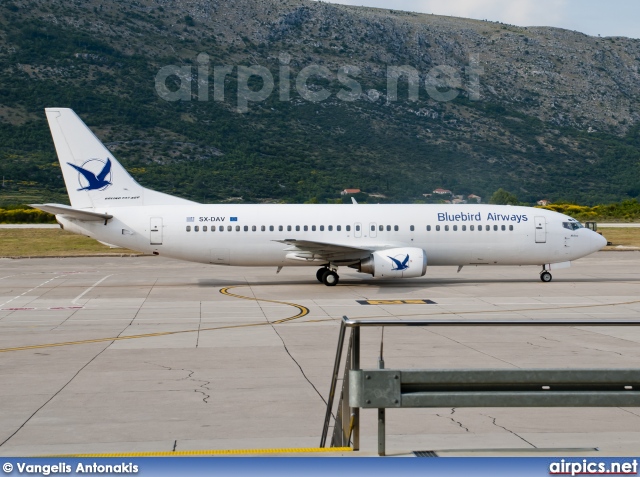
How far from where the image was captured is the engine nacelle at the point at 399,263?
110 ft

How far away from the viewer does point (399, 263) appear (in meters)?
33.4

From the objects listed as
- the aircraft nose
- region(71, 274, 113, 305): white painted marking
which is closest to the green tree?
the aircraft nose

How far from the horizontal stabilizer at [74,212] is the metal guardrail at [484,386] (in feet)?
92.8

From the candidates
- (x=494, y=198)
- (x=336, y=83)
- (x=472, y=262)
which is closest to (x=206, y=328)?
(x=472, y=262)

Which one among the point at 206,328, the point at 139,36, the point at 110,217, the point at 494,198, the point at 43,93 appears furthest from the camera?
the point at 139,36

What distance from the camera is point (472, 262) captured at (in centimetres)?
3631

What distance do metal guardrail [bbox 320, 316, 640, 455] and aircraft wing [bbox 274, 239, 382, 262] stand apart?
83.4 feet

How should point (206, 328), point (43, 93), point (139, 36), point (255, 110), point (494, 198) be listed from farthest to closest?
1. point (139, 36)
2. point (255, 110)
3. point (43, 93)
4. point (494, 198)
5. point (206, 328)

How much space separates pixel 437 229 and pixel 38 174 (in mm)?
86707

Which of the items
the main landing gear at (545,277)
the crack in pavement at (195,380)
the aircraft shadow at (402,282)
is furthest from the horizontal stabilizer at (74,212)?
the crack in pavement at (195,380)

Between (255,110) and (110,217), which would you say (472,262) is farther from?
(255,110)

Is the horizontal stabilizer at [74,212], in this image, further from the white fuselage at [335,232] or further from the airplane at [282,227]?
the white fuselage at [335,232]

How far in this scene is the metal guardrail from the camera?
7387 millimetres

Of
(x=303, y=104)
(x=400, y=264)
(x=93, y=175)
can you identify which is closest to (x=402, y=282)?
(x=400, y=264)
